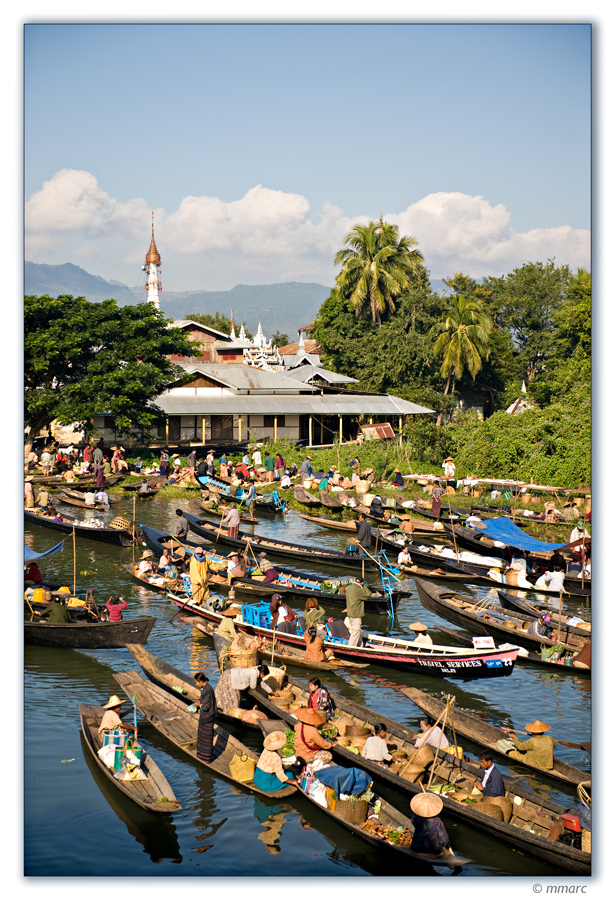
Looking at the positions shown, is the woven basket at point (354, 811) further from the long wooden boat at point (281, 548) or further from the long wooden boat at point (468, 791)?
the long wooden boat at point (281, 548)

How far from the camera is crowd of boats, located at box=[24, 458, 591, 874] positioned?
992 centimetres

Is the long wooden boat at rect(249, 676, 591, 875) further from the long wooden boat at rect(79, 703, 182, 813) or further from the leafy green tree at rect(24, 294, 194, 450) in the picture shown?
the leafy green tree at rect(24, 294, 194, 450)

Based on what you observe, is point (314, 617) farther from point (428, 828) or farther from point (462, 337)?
point (462, 337)

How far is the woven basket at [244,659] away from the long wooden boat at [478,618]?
5.52m

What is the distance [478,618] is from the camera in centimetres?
1686

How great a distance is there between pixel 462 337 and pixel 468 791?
44.5 metres

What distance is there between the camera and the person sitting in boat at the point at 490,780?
10156 millimetres

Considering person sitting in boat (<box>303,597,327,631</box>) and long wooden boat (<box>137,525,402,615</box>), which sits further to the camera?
long wooden boat (<box>137,525,402,615</box>)

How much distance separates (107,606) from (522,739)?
844cm

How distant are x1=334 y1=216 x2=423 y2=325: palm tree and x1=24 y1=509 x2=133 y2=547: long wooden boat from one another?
3648 centimetres

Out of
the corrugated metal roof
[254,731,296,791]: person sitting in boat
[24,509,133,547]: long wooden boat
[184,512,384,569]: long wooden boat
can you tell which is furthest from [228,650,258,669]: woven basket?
the corrugated metal roof

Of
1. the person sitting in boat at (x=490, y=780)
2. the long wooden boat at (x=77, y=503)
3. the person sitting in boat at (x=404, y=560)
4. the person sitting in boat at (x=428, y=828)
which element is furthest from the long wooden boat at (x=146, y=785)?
the long wooden boat at (x=77, y=503)

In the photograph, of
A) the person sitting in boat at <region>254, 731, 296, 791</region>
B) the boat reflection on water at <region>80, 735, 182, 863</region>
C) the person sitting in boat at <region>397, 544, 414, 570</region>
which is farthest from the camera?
the person sitting in boat at <region>397, 544, 414, 570</region>
